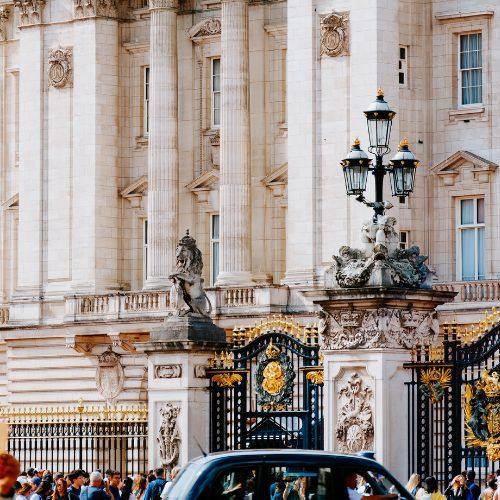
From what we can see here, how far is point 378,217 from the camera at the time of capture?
1291 inches

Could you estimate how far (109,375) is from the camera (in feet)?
207

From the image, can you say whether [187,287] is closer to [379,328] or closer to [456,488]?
[379,328]

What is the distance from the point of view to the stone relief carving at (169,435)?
35938mm

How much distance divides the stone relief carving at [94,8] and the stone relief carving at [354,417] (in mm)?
34047

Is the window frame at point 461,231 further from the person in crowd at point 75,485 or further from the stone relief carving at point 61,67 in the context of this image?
the person in crowd at point 75,485

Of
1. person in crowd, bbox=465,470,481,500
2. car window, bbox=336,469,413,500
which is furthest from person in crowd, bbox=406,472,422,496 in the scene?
car window, bbox=336,469,413,500

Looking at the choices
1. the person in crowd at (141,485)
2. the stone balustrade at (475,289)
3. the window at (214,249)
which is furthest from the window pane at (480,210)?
the person in crowd at (141,485)

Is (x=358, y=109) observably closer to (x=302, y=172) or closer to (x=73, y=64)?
(x=302, y=172)

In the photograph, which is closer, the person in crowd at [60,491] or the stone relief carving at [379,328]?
the stone relief carving at [379,328]

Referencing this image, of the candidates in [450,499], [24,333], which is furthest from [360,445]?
[24,333]

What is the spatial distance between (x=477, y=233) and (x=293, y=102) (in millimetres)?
5919

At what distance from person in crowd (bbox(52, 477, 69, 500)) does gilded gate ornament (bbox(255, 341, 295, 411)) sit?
339cm

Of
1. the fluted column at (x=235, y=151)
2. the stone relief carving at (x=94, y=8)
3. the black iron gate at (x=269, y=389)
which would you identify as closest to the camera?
the black iron gate at (x=269, y=389)

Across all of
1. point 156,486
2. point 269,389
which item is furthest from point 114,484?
point 269,389
